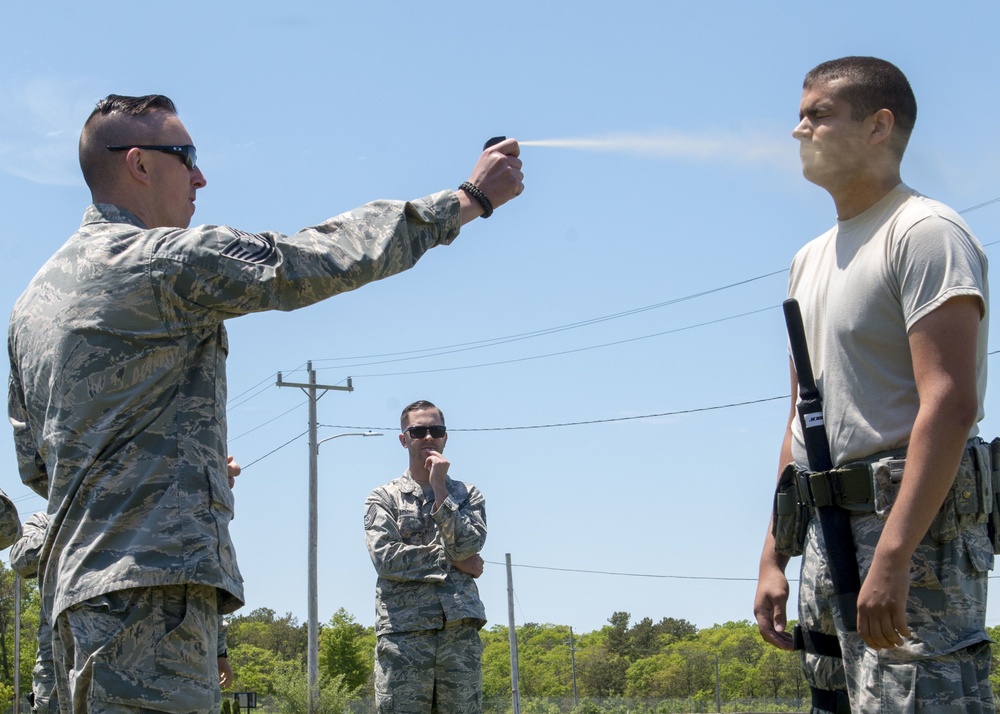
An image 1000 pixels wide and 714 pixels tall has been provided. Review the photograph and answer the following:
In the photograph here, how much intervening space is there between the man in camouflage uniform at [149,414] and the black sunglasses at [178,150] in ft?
0.82

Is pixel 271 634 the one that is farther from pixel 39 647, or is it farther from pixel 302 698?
pixel 39 647

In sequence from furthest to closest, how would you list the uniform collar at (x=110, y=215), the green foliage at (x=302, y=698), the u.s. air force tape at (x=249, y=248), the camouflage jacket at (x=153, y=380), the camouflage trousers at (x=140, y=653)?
the green foliage at (x=302, y=698)
the uniform collar at (x=110, y=215)
the u.s. air force tape at (x=249, y=248)
the camouflage jacket at (x=153, y=380)
the camouflage trousers at (x=140, y=653)

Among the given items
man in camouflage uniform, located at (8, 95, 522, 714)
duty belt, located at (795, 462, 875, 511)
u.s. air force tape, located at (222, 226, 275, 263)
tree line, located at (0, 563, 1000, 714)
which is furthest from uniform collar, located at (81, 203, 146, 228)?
tree line, located at (0, 563, 1000, 714)

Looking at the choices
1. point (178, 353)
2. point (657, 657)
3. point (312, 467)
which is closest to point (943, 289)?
point (178, 353)

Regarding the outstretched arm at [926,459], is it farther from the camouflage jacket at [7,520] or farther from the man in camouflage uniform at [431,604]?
the man in camouflage uniform at [431,604]

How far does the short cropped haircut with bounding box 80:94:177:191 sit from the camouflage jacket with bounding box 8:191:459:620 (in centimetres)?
35

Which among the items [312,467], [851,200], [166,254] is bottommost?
[166,254]

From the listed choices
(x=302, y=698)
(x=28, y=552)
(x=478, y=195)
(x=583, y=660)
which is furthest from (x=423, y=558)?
(x=583, y=660)

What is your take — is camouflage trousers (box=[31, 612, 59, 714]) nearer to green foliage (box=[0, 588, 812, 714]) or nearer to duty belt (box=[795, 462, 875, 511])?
duty belt (box=[795, 462, 875, 511])

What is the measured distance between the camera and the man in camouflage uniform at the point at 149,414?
3.34 meters

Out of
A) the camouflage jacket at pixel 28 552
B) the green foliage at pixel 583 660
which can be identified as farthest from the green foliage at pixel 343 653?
the camouflage jacket at pixel 28 552

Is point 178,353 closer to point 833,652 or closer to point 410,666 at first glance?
point 833,652

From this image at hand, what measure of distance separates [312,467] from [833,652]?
3324 cm

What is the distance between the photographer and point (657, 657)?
7162 centimetres
